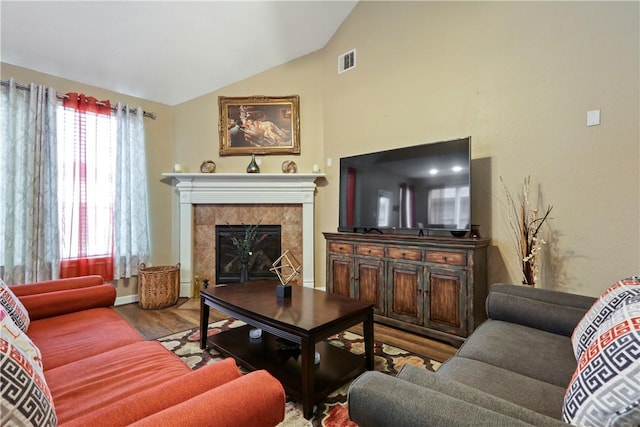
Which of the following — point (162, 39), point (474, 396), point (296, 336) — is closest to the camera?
point (474, 396)

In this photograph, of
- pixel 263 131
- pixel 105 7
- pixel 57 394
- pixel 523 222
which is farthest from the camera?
pixel 263 131

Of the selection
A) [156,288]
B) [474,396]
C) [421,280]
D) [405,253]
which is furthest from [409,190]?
[156,288]

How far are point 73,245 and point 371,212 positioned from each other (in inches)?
132

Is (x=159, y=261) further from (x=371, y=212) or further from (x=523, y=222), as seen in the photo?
(x=523, y=222)

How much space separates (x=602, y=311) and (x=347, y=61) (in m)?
3.69

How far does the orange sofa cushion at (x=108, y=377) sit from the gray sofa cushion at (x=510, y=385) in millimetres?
1210

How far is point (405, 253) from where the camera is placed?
9.62 ft

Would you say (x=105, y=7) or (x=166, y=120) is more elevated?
(x=105, y=7)

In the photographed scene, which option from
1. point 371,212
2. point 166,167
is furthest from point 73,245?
point 371,212

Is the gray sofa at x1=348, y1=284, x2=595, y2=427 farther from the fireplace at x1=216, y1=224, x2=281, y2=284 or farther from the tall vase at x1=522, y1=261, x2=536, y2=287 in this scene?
the fireplace at x1=216, y1=224, x2=281, y2=284

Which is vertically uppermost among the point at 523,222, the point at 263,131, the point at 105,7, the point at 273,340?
the point at 105,7

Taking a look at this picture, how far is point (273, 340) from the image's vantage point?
2436mm

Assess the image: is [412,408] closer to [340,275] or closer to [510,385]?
[510,385]

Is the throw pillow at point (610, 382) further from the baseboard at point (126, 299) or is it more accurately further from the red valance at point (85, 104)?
the red valance at point (85, 104)
